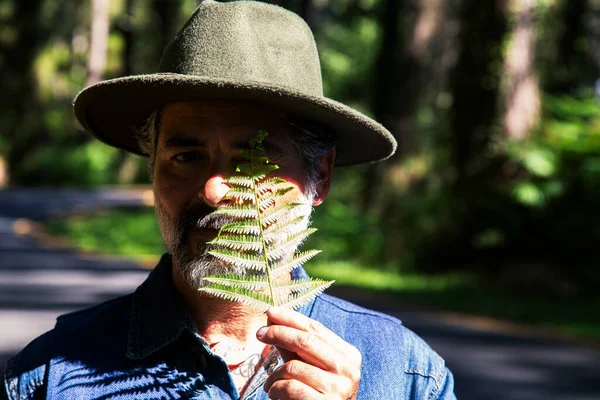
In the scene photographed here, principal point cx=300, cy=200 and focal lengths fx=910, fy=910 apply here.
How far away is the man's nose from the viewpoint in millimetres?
2094

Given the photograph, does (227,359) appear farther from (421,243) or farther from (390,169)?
(390,169)

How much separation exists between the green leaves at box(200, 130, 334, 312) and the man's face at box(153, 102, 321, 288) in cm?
15

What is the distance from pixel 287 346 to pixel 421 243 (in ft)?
40.6

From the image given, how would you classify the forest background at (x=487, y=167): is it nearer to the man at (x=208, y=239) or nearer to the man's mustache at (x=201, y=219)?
the man at (x=208, y=239)

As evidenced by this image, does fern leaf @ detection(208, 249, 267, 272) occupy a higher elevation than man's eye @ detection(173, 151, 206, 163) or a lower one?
lower

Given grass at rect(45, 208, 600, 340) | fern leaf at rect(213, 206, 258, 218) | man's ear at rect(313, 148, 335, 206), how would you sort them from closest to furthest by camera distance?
fern leaf at rect(213, 206, 258, 218), man's ear at rect(313, 148, 335, 206), grass at rect(45, 208, 600, 340)

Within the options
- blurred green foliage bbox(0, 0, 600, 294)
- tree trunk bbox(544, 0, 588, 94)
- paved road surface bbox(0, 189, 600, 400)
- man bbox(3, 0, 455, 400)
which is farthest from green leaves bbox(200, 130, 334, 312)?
tree trunk bbox(544, 0, 588, 94)

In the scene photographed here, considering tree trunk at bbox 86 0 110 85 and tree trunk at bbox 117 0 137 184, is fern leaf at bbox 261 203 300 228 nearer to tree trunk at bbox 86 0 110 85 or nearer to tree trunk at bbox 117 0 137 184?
tree trunk at bbox 86 0 110 85

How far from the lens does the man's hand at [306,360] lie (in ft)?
5.91

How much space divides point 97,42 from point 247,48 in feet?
115

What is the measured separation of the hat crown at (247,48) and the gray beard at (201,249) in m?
0.32

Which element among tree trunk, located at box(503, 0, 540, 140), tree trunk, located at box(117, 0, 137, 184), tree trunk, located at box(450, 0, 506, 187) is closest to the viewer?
tree trunk, located at box(503, 0, 540, 140)

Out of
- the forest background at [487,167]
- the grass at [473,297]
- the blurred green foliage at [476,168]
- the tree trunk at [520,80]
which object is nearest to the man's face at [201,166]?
the grass at [473,297]

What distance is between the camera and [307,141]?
2.36 metres
